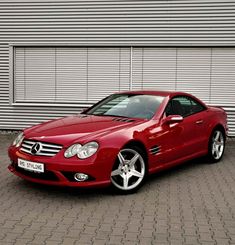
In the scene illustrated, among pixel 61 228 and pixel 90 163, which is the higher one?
pixel 90 163

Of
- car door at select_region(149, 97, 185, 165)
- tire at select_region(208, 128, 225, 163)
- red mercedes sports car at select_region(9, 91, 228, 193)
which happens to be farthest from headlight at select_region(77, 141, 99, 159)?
tire at select_region(208, 128, 225, 163)

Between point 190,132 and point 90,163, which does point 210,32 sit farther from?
point 90,163

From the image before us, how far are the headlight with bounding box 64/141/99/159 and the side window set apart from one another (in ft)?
5.89

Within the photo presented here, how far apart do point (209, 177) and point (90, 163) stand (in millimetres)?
2472

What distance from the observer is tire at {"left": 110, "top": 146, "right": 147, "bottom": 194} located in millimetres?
5789

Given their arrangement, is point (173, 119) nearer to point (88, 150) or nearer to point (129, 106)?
point (129, 106)

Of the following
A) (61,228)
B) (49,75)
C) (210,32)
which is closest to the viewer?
(61,228)

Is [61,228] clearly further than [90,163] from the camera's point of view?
No

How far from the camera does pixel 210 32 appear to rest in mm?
10984

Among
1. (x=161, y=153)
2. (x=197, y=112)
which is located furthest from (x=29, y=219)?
(x=197, y=112)

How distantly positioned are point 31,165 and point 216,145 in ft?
12.9

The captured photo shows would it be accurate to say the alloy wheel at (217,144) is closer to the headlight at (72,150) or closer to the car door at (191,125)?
the car door at (191,125)

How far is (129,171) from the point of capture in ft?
19.4

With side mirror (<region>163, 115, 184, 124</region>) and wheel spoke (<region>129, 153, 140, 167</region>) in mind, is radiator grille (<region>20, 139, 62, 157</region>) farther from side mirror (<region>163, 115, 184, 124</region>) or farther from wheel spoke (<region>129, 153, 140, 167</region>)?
side mirror (<region>163, 115, 184, 124</region>)
